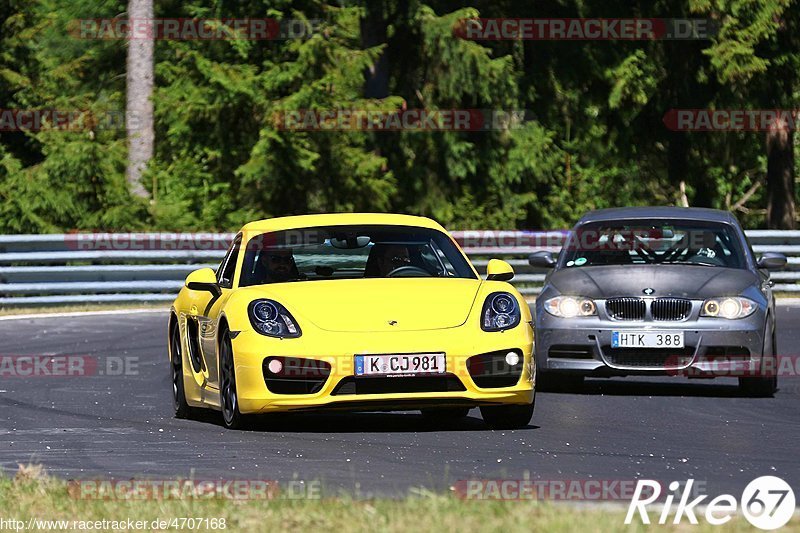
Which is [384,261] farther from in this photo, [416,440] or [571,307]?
[571,307]

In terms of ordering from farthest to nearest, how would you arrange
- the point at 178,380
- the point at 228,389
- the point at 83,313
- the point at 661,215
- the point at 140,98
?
the point at 140,98
the point at 83,313
the point at 661,215
the point at 178,380
the point at 228,389

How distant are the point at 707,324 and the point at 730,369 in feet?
1.18

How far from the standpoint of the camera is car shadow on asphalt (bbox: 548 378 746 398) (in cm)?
1366

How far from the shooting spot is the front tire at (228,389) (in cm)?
1088

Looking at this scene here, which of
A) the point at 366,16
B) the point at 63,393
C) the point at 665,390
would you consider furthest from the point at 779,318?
the point at 366,16

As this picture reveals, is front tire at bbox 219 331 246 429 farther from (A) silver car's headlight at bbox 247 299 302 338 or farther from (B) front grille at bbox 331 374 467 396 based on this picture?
(B) front grille at bbox 331 374 467 396

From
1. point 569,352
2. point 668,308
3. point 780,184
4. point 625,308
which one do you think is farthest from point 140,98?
point 668,308

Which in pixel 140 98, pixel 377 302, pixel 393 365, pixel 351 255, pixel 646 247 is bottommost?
pixel 393 365

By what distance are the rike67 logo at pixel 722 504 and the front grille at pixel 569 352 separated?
4918mm

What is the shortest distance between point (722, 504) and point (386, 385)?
3.20 metres

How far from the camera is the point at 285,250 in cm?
1166

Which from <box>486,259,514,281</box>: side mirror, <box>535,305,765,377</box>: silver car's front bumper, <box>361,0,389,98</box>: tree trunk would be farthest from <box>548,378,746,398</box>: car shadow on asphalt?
<box>361,0,389,98</box>: tree trunk

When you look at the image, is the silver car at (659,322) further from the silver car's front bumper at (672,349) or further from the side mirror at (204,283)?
the side mirror at (204,283)

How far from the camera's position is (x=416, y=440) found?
10328 millimetres
